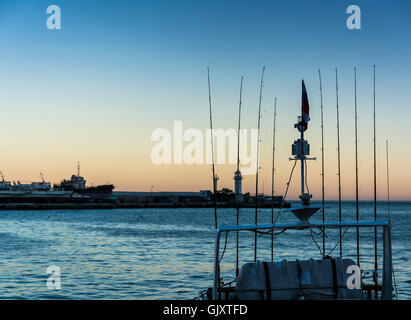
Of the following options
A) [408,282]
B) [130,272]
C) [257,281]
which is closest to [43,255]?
[130,272]

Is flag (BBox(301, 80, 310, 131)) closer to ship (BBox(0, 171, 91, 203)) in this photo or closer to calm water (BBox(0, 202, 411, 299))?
calm water (BBox(0, 202, 411, 299))

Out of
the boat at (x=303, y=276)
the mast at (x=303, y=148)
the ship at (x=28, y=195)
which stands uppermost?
the mast at (x=303, y=148)

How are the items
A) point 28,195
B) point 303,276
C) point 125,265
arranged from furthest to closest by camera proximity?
point 28,195
point 125,265
point 303,276

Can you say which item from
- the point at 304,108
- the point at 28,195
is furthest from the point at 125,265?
the point at 28,195

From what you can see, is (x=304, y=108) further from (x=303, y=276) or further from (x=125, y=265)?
(x=125, y=265)

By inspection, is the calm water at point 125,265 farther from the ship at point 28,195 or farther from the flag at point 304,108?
the ship at point 28,195

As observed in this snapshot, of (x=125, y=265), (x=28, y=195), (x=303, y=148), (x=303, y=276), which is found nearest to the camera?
(x=303, y=276)

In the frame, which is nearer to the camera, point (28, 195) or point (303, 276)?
point (303, 276)

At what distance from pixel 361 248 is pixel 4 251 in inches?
1312

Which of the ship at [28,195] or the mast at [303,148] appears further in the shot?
the ship at [28,195]

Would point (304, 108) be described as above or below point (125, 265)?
above

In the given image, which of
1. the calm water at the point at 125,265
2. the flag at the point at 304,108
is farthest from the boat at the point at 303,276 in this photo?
the calm water at the point at 125,265
